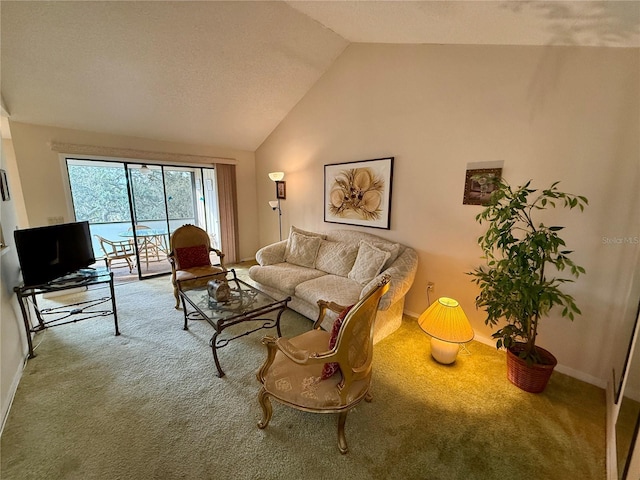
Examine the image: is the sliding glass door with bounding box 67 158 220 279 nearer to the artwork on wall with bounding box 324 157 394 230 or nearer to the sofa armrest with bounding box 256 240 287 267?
the sofa armrest with bounding box 256 240 287 267

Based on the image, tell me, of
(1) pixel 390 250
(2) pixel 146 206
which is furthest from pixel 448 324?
(2) pixel 146 206

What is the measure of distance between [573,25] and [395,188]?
1823 millimetres

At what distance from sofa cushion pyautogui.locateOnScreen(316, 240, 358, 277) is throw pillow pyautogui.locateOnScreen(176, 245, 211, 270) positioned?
161 centimetres

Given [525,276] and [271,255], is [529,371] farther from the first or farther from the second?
[271,255]

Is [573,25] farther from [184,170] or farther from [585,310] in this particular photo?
[184,170]

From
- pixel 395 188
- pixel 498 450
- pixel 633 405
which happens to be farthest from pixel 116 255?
pixel 633 405

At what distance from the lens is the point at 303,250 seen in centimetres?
363

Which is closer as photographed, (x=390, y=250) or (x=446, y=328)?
(x=446, y=328)

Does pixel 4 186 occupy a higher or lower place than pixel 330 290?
higher

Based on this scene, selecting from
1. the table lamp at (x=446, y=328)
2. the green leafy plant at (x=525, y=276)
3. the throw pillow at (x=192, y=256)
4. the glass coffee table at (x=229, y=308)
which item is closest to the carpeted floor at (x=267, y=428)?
the table lamp at (x=446, y=328)

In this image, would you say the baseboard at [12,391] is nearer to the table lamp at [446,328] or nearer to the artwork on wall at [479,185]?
the table lamp at [446,328]

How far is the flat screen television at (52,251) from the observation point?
2193 mm

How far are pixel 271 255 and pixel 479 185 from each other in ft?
8.93

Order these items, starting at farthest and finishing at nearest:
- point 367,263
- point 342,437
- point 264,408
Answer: point 367,263
point 264,408
point 342,437
